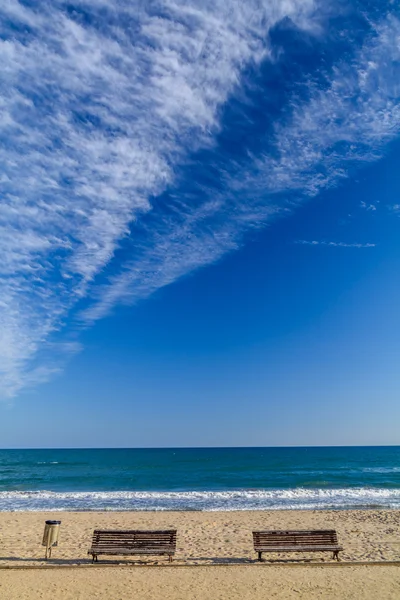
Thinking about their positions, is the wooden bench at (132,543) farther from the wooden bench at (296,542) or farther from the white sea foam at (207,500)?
the white sea foam at (207,500)

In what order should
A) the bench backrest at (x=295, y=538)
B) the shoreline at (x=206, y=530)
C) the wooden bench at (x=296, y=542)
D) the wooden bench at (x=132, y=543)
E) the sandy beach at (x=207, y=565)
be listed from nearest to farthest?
the sandy beach at (x=207, y=565) < the wooden bench at (x=132, y=543) < the wooden bench at (x=296, y=542) < the bench backrest at (x=295, y=538) < the shoreline at (x=206, y=530)

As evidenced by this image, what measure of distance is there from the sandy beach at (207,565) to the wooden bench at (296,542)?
15.8 inches

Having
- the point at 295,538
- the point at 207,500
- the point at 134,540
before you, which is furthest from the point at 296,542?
the point at 207,500

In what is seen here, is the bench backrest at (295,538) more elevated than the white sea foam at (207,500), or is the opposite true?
the bench backrest at (295,538)

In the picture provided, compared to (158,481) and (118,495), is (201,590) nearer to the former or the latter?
(118,495)

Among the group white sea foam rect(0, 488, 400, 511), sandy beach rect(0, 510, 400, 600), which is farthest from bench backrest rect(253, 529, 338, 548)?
white sea foam rect(0, 488, 400, 511)

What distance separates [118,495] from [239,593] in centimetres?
2283

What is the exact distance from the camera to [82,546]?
13.5 meters

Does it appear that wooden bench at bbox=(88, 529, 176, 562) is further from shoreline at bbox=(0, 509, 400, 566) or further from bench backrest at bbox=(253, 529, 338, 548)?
bench backrest at bbox=(253, 529, 338, 548)

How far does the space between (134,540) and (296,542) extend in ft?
15.0

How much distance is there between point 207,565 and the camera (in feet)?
34.6

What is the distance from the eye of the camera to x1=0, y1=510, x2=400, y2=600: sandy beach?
8695 mm

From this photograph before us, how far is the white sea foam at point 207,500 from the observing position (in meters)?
23.5

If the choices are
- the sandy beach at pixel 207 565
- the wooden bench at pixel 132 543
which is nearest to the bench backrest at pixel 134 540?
the wooden bench at pixel 132 543
